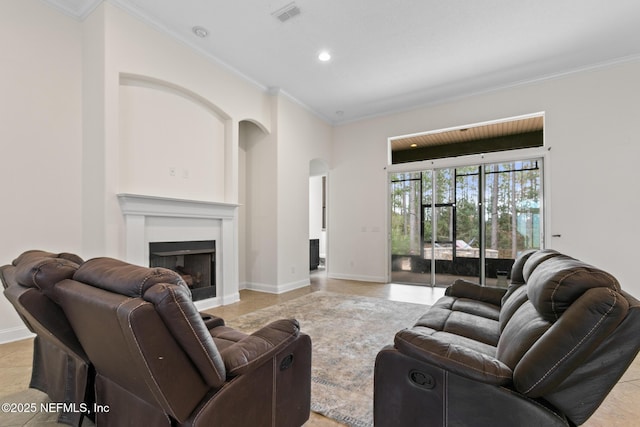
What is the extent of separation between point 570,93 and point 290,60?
14.2 feet

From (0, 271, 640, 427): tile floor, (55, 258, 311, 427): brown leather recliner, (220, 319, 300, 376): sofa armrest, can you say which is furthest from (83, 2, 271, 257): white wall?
(220, 319, 300, 376): sofa armrest

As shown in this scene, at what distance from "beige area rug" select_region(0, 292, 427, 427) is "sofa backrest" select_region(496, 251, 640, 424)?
991mm

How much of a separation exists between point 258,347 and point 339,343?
66.5 inches

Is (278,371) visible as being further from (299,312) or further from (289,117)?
(289,117)

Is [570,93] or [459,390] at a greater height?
[570,93]

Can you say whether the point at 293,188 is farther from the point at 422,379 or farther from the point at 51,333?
the point at 422,379

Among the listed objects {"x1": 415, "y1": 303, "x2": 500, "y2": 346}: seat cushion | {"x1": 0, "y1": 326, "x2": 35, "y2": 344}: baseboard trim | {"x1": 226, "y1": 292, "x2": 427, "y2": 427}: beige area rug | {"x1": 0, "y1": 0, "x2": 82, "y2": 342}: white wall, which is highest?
{"x1": 0, "y1": 0, "x2": 82, "y2": 342}: white wall

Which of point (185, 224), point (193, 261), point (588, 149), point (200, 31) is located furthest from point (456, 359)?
point (588, 149)

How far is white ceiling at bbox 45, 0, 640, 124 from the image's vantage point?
10.6 feet

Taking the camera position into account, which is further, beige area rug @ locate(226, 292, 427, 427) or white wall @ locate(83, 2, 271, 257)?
white wall @ locate(83, 2, 271, 257)

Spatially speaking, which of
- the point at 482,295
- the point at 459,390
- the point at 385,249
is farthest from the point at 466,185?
the point at 459,390

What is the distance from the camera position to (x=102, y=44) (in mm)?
3121

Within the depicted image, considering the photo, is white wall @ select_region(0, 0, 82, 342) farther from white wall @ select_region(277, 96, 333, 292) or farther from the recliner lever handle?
the recliner lever handle

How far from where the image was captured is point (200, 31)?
367cm
